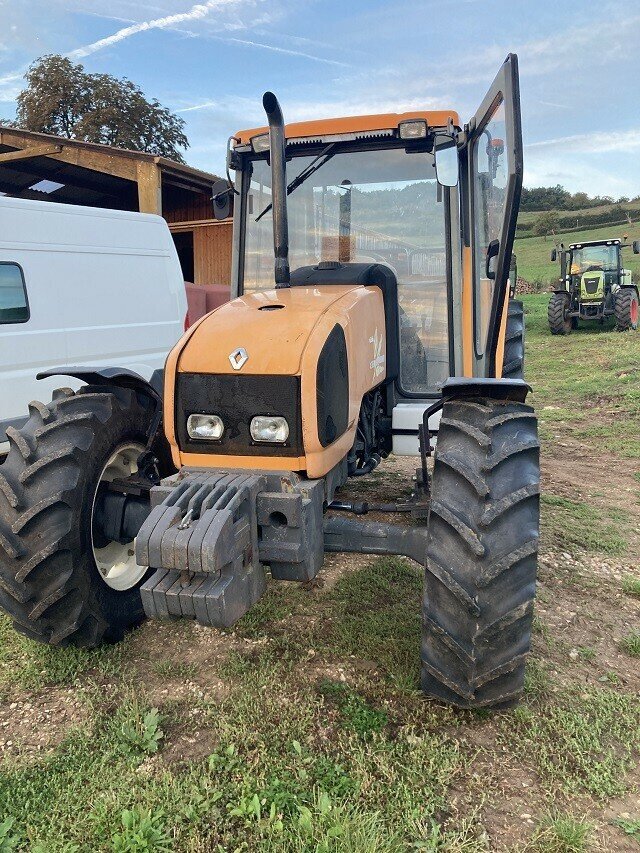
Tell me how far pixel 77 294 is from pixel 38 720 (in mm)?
4152

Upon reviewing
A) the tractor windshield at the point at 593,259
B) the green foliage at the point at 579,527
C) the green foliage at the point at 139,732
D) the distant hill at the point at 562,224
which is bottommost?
the green foliage at the point at 139,732

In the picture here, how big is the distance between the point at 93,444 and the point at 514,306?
14.7 feet

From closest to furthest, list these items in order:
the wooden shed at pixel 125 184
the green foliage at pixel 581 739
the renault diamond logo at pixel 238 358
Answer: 1. the green foliage at pixel 581 739
2. the renault diamond logo at pixel 238 358
3. the wooden shed at pixel 125 184

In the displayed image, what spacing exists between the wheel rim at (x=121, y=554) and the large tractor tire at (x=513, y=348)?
3.10 m

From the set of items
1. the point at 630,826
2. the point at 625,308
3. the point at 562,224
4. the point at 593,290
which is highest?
the point at 562,224

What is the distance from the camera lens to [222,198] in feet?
13.3

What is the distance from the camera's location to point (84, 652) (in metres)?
3.26

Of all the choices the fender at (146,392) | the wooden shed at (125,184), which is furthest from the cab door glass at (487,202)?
the wooden shed at (125,184)

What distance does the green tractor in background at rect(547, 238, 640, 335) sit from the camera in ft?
55.0

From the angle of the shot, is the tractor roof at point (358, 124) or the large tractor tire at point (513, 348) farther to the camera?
the large tractor tire at point (513, 348)

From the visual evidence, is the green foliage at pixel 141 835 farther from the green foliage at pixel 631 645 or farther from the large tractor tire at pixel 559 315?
the large tractor tire at pixel 559 315

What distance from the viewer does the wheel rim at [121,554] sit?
135 inches

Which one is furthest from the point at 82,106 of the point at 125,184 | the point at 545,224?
the point at 545,224

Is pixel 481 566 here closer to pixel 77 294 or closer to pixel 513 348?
pixel 513 348
